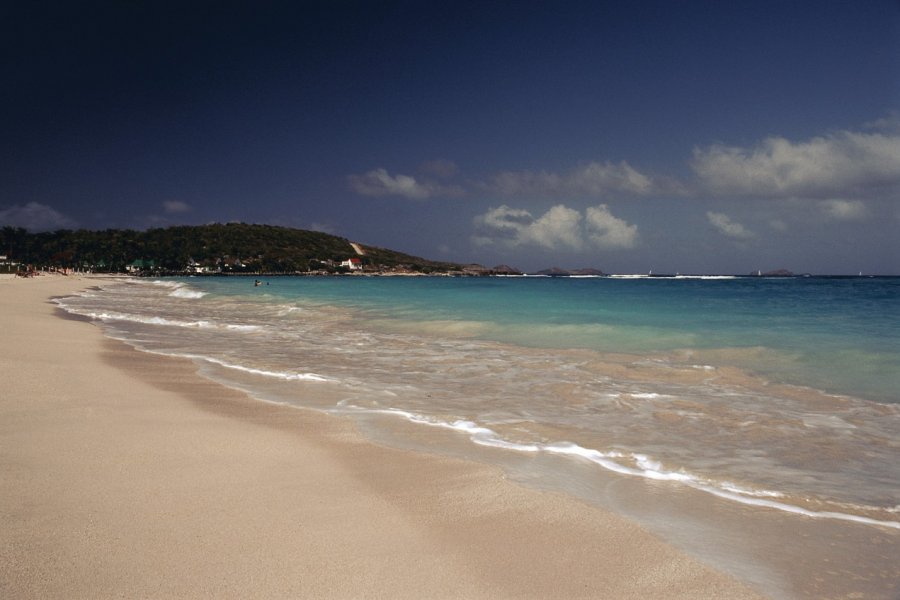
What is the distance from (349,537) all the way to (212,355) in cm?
836

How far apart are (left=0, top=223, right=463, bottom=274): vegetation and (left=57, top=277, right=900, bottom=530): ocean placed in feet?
404

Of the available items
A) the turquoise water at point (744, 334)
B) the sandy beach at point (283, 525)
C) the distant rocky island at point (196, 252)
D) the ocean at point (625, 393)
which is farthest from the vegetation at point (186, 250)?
the sandy beach at point (283, 525)

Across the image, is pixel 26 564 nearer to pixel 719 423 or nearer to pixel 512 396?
pixel 512 396

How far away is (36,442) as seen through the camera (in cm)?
427

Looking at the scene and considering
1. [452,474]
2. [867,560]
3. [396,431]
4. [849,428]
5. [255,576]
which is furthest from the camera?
[849,428]

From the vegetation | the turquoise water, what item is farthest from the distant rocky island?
the turquoise water

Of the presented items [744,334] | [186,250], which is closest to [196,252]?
[186,250]

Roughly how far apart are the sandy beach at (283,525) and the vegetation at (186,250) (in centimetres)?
12930

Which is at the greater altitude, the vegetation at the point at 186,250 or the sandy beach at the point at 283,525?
the vegetation at the point at 186,250

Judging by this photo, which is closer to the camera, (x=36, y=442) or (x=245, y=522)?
(x=245, y=522)

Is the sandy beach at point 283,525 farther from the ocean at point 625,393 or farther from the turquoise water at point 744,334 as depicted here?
the turquoise water at point 744,334

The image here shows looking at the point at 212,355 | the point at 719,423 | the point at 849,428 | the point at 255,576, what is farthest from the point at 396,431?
the point at 212,355

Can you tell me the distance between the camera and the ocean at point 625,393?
4.32 metres

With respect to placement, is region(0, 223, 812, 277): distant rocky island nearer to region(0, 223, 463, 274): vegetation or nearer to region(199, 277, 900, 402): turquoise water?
region(0, 223, 463, 274): vegetation
